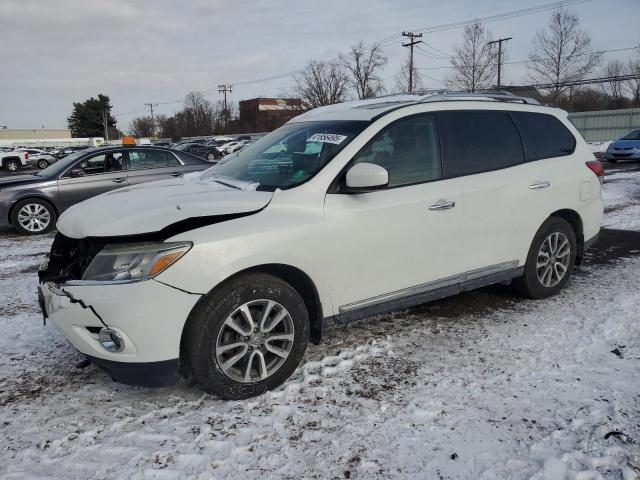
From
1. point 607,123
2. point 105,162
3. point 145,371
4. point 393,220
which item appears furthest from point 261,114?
point 145,371

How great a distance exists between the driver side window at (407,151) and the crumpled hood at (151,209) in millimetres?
861

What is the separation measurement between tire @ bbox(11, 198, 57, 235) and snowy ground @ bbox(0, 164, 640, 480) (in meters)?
5.42

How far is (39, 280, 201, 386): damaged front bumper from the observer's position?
271 cm

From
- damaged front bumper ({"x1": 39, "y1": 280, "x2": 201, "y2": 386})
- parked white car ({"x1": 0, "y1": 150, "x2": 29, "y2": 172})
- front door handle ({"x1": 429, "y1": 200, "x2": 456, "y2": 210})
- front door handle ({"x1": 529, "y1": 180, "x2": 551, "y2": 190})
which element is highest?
parked white car ({"x1": 0, "y1": 150, "x2": 29, "y2": 172})

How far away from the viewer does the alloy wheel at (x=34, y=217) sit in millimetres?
8984

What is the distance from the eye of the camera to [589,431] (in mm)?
2674

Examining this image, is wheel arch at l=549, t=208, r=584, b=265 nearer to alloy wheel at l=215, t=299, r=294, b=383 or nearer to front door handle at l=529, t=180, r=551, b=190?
front door handle at l=529, t=180, r=551, b=190

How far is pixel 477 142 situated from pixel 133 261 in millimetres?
2784

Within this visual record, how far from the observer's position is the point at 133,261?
279cm

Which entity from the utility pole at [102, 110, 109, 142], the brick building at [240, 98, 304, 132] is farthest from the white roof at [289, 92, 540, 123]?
the utility pole at [102, 110, 109, 142]

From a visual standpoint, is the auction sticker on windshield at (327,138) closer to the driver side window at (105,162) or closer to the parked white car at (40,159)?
the driver side window at (105,162)

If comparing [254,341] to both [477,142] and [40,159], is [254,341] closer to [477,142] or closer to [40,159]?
[477,142]

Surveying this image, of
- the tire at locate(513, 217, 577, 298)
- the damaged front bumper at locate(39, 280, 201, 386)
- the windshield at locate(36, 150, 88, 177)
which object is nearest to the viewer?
the damaged front bumper at locate(39, 280, 201, 386)

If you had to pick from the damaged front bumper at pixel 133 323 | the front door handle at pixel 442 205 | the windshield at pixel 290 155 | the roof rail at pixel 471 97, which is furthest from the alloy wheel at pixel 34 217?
the front door handle at pixel 442 205
